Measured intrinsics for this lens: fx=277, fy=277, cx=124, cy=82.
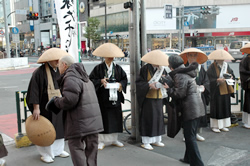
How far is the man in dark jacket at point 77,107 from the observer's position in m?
3.41

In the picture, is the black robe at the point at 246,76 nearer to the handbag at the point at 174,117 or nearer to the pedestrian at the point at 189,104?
the pedestrian at the point at 189,104

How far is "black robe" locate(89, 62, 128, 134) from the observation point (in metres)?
5.22

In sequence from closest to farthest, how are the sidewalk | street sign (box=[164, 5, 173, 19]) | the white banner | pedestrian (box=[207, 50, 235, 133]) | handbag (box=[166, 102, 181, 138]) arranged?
1. handbag (box=[166, 102, 181, 138])
2. the sidewalk
3. the white banner
4. pedestrian (box=[207, 50, 235, 133])
5. street sign (box=[164, 5, 173, 19])

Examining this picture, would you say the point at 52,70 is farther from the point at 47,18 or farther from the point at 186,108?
the point at 47,18

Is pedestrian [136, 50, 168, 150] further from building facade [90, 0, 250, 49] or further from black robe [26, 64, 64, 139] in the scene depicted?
building facade [90, 0, 250, 49]

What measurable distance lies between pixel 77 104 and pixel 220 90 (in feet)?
12.9

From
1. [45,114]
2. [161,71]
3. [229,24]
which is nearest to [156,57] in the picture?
[161,71]

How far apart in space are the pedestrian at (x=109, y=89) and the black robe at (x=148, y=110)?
1.07 feet

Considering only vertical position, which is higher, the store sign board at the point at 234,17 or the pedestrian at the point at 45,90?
the store sign board at the point at 234,17

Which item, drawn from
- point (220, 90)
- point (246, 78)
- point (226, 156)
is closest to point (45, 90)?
point (226, 156)

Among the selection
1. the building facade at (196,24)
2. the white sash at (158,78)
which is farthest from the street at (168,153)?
the building facade at (196,24)

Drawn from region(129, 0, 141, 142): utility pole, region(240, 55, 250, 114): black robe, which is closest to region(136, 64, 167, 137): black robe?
region(129, 0, 141, 142): utility pole

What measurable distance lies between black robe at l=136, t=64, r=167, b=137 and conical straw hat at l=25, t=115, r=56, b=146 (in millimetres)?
1787

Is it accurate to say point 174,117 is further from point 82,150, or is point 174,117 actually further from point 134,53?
point 134,53
